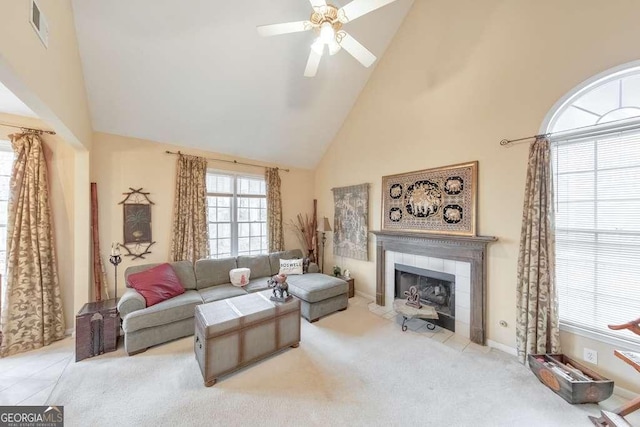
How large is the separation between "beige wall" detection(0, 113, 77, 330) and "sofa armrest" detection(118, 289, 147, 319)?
0.98 metres

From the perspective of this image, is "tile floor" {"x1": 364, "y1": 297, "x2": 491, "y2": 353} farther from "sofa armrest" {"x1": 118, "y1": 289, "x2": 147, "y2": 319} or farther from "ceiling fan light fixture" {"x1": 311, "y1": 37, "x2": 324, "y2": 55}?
"ceiling fan light fixture" {"x1": 311, "y1": 37, "x2": 324, "y2": 55}

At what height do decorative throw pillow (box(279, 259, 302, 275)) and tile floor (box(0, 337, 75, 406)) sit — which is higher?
decorative throw pillow (box(279, 259, 302, 275))

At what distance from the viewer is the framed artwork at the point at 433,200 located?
297 cm

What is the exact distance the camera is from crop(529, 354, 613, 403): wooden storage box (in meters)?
1.90

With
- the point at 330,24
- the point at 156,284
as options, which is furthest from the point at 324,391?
the point at 330,24

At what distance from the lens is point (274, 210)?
4.95 m

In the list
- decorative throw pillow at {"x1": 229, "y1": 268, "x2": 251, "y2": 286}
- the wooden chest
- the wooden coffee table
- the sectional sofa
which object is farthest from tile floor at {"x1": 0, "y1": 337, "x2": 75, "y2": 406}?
the wooden coffee table

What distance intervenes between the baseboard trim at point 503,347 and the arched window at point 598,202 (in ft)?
1.90

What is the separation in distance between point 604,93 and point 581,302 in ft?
6.56

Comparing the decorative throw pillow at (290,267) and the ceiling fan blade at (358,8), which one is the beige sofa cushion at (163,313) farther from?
the ceiling fan blade at (358,8)

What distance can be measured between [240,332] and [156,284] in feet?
5.08

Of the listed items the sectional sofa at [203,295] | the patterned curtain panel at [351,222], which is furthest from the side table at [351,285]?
the sectional sofa at [203,295]

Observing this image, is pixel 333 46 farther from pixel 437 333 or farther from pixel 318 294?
pixel 437 333

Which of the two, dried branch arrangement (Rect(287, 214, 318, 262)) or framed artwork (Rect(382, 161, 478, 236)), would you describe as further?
dried branch arrangement (Rect(287, 214, 318, 262))
